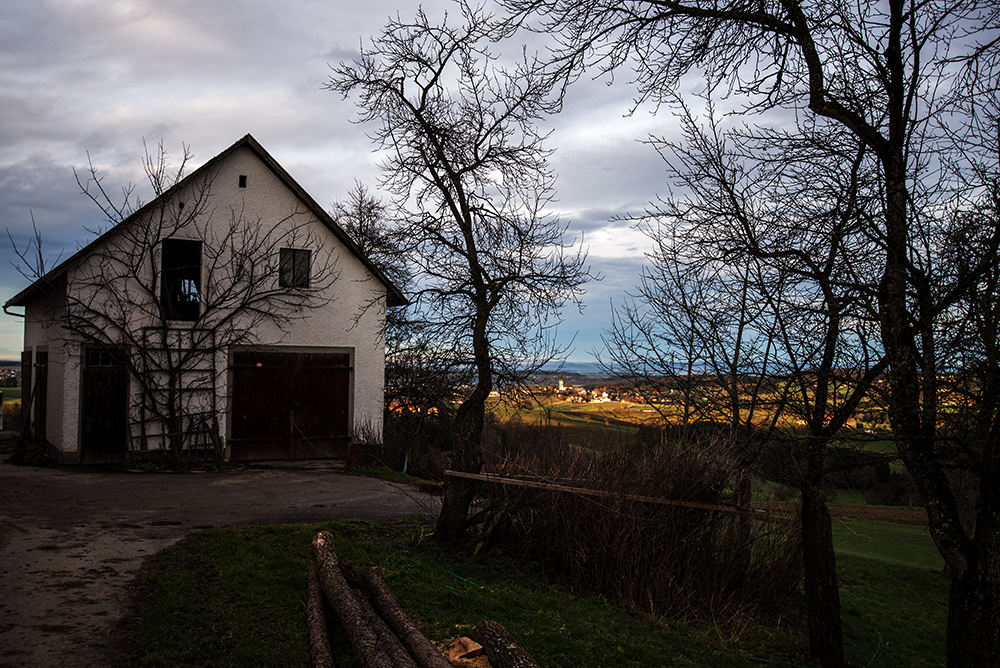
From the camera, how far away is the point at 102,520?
918 centimetres

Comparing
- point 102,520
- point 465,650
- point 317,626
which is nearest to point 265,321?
point 102,520

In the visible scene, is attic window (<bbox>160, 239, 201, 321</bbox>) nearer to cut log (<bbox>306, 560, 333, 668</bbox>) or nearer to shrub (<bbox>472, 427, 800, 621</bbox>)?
shrub (<bbox>472, 427, 800, 621</bbox>)

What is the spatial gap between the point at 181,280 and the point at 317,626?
40.0 ft

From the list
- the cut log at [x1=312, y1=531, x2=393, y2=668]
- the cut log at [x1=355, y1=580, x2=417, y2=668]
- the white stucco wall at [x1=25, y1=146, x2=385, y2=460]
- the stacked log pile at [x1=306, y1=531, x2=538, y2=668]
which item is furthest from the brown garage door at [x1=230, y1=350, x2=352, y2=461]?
the cut log at [x1=355, y1=580, x2=417, y2=668]

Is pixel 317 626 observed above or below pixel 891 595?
above

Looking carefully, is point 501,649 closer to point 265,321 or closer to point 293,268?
point 265,321

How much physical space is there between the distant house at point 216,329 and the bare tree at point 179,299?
1.1 inches

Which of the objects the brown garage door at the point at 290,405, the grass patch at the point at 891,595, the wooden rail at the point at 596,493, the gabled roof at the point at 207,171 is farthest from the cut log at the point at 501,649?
the brown garage door at the point at 290,405

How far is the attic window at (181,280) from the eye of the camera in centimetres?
1462

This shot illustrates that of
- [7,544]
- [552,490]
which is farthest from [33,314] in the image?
[552,490]

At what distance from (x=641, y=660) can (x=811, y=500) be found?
2325 millimetres

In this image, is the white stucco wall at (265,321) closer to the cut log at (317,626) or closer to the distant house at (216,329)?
the distant house at (216,329)

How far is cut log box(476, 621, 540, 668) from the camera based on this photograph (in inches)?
203

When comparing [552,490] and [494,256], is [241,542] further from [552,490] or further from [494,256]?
[494,256]
